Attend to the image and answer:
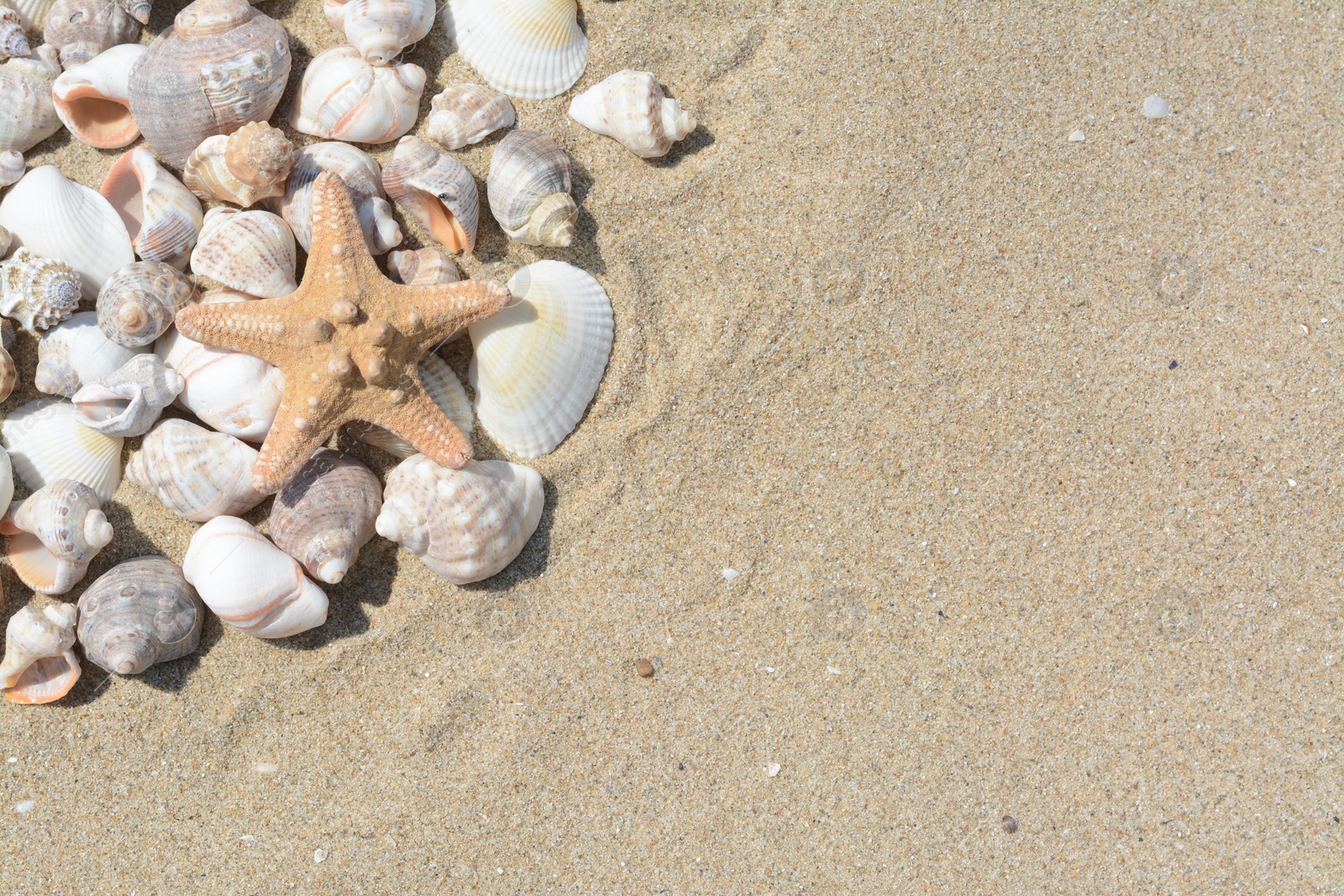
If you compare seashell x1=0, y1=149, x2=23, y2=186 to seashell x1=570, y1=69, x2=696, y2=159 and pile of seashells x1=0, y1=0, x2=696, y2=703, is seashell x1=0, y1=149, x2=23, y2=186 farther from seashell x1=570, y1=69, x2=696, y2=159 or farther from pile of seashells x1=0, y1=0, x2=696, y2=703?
seashell x1=570, y1=69, x2=696, y2=159

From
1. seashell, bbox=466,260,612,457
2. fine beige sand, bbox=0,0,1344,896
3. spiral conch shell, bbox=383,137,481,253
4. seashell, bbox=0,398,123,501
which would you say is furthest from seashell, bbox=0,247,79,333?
seashell, bbox=466,260,612,457

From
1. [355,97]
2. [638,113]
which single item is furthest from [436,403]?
[638,113]

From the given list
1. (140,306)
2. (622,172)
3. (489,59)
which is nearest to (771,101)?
(622,172)

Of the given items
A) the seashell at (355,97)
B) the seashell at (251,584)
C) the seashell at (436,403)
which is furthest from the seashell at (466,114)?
the seashell at (251,584)

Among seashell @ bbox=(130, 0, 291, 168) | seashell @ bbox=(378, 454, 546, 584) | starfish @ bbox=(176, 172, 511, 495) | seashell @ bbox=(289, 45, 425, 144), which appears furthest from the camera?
seashell @ bbox=(289, 45, 425, 144)

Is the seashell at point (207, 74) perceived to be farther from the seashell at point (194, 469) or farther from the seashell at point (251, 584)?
the seashell at point (251, 584)

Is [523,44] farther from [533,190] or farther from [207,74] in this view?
[207,74]
